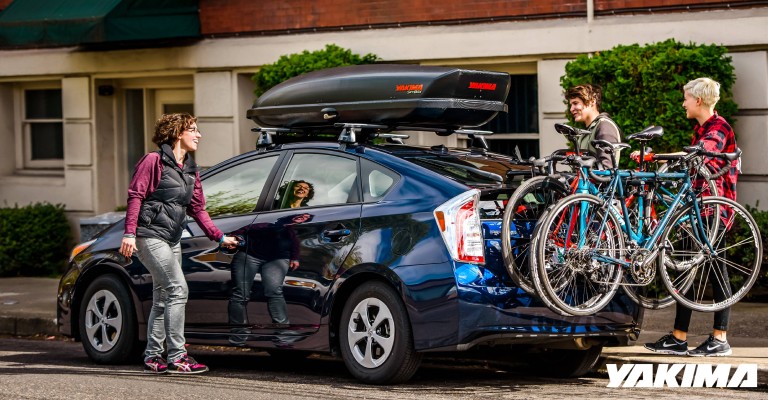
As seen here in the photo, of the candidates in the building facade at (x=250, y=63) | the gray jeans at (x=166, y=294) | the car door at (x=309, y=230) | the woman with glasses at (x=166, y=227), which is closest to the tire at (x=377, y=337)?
the car door at (x=309, y=230)

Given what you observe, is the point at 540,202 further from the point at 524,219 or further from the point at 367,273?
the point at 367,273

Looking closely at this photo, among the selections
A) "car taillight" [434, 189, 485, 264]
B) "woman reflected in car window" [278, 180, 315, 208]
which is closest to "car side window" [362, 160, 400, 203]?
"woman reflected in car window" [278, 180, 315, 208]

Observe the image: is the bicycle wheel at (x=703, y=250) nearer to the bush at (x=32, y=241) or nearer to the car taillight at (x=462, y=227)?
the car taillight at (x=462, y=227)

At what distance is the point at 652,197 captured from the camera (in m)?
8.84

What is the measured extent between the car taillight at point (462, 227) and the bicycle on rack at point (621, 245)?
350 millimetres

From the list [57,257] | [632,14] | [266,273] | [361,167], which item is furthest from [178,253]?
[57,257]

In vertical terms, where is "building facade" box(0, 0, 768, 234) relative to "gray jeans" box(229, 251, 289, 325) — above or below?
above

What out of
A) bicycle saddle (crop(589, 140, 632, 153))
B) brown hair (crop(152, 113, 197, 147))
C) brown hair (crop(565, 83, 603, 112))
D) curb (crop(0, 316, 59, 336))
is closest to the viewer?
bicycle saddle (crop(589, 140, 632, 153))

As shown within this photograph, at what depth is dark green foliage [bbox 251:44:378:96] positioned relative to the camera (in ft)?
49.2

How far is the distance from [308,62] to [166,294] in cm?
623

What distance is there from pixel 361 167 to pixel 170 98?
31.5 ft

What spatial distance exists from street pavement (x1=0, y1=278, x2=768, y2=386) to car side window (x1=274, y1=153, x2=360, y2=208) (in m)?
2.16

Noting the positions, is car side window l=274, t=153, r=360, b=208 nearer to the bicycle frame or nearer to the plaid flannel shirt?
the bicycle frame

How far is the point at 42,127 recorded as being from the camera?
1888 cm
